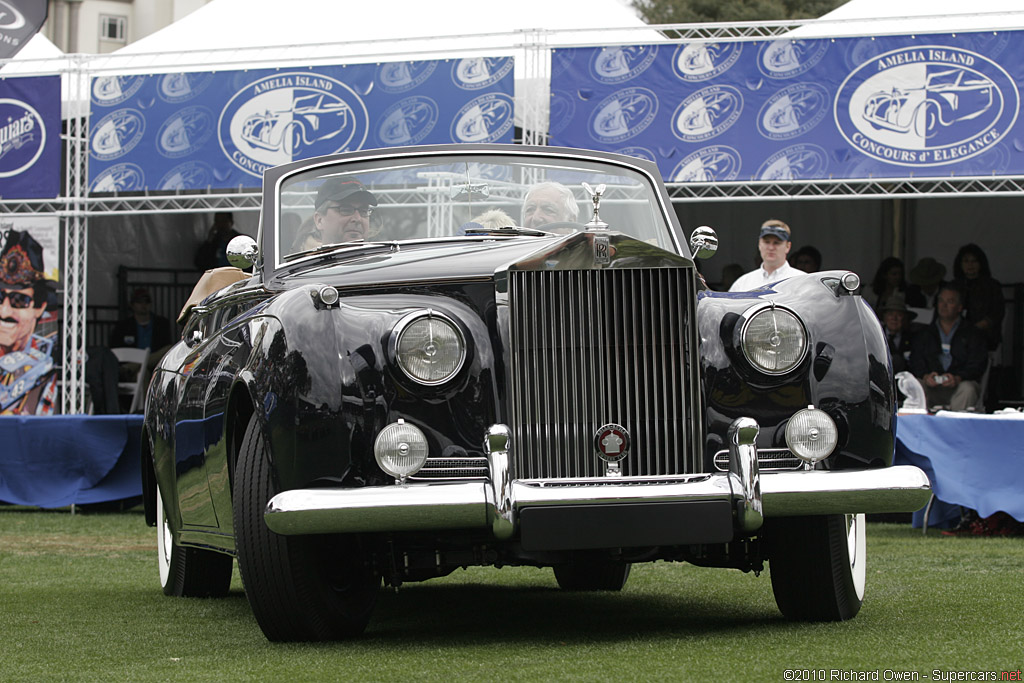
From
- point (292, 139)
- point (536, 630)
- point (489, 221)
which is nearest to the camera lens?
point (536, 630)

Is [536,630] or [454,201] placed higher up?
[454,201]

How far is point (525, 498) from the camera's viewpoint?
13.1ft

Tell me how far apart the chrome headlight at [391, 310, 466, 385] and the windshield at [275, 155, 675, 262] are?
1.10 meters

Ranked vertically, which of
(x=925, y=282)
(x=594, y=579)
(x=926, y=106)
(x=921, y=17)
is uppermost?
(x=921, y=17)

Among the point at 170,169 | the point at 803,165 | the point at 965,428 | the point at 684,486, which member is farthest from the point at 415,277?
the point at 170,169

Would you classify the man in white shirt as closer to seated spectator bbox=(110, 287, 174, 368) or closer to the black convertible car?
the black convertible car

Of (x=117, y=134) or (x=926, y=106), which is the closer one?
(x=926, y=106)

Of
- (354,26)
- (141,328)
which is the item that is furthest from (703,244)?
(141,328)

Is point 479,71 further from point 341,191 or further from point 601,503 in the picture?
point 601,503

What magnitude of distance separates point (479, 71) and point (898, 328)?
180 inches

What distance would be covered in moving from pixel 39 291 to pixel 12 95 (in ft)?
6.16

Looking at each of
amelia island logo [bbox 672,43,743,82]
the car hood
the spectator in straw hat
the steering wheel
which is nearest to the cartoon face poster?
the spectator in straw hat

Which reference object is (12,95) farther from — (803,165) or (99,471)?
(803,165)

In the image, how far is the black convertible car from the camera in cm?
402
